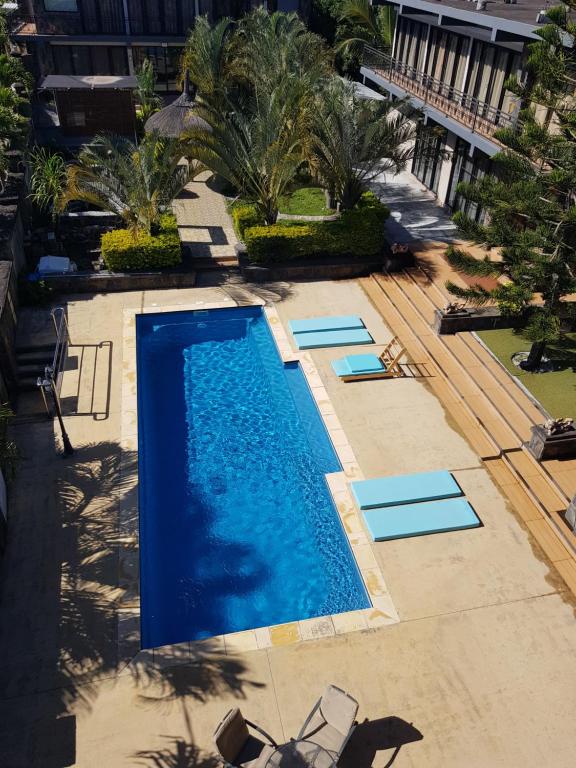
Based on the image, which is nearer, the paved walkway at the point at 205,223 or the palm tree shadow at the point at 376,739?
the palm tree shadow at the point at 376,739

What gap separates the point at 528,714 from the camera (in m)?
8.69

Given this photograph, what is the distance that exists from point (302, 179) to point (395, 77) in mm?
8982

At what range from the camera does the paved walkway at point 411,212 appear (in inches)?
870

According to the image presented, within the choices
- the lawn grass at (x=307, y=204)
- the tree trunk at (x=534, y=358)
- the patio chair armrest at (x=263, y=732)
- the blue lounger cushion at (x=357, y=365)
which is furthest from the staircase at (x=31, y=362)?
the tree trunk at (x=534, y=358)

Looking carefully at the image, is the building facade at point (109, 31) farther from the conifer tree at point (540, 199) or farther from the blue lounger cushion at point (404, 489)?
the blue lounger cushion at point (404, 489)

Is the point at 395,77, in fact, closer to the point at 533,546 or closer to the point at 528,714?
the point at 533,546

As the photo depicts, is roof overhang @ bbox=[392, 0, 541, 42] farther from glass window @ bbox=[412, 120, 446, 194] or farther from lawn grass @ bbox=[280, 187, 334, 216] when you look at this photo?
lawn grass @ bbox=[280, 187, 334, 216]

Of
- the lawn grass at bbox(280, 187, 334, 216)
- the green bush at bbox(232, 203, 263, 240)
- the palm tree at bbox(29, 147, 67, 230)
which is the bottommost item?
the lawn grass at bbox(280, 187, 334, 216)

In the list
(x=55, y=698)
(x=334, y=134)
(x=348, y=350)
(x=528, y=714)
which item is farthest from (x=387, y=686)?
(x=334, y=134)

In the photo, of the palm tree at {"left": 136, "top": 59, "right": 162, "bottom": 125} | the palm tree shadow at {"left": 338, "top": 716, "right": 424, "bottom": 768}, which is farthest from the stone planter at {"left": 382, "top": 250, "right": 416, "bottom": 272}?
the palm tree at {"left": 136, "top": 59, "right": 162, "bottom": 125}

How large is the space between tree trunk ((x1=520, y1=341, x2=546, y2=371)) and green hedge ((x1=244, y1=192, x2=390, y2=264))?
7.27 meters

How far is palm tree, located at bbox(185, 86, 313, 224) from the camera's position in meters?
18.0

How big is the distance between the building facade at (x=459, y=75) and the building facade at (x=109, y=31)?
1291 cm

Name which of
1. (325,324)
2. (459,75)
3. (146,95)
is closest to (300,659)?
A: (325,324)
